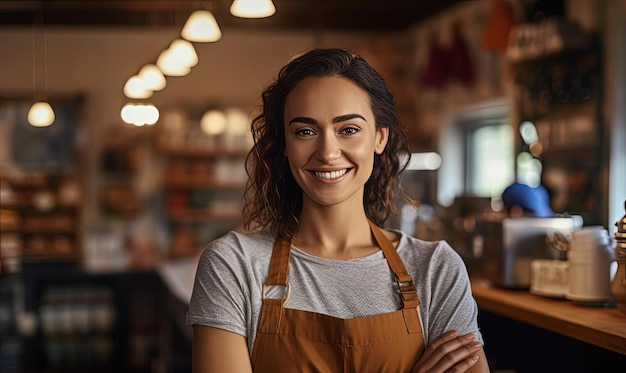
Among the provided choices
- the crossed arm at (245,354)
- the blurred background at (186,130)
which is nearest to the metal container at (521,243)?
the crossed arm at (245,354)

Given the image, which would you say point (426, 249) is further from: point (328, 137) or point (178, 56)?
point (178, 56)

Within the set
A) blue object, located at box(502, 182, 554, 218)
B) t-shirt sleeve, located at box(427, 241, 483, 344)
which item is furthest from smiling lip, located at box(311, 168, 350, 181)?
blue object, located at box(502, 182, 554, 218)

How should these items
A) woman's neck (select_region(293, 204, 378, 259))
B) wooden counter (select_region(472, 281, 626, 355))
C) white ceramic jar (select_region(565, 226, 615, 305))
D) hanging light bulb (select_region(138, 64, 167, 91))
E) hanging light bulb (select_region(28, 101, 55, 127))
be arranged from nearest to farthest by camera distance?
woman's neck (select_region(293, 204, 378, 259))
wooden counter (select_region(472, 281, 626, 355))
white ceramic jar (select_region(565, 226, 615, 305))
hanging light bulb (select_region(28, 101, 55, 127))
hanging light bulb (select_region(138, 64, 167, 91))

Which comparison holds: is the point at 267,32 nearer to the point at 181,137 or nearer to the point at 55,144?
the point at 181,137

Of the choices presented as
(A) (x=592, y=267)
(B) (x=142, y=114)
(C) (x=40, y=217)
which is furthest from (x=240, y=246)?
(C) (x=40, y=217)

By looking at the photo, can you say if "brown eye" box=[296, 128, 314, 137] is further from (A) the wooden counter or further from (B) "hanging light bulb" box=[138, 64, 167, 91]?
(B) "hanging light bulb" box=[138, 64, 167, 91]

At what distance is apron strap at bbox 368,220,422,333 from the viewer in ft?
7.16

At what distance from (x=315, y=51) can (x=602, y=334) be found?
3.61 ft

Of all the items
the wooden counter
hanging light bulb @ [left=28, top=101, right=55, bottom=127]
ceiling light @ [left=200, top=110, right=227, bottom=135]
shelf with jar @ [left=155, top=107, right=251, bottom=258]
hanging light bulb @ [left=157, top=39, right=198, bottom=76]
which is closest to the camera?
the wooden counter

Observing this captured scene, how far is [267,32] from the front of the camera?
30.2ft

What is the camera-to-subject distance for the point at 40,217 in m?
8.69

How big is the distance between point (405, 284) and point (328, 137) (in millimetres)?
417

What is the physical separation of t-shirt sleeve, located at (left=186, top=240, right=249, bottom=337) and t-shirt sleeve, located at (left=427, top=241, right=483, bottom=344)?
18.4 inches

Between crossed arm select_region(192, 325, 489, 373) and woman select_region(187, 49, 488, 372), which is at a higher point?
woman select_region(187, 49, 488, 372)
